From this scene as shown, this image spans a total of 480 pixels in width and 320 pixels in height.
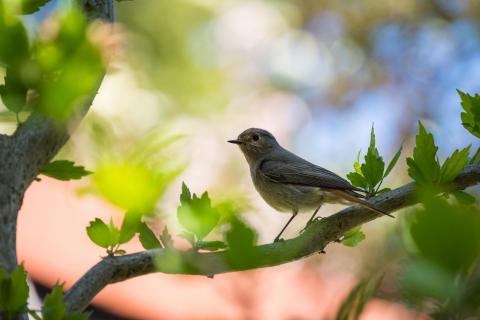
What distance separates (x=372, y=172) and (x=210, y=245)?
1.64 ft

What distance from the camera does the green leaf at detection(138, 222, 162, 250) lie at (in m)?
0.95

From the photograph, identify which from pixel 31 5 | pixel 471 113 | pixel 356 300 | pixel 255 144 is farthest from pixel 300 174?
pixel 356 300

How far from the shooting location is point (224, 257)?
0.64 metres

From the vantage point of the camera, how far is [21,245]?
444 cm

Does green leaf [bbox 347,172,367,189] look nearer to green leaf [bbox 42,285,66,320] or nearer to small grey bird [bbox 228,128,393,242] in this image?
green leaf [bbox 42,285,66,320]

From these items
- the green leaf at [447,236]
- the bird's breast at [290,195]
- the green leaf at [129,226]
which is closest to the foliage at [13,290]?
the green leaf at [129,226]

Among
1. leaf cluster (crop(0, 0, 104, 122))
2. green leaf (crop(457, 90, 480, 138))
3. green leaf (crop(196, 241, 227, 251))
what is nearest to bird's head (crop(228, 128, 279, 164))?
green leaf (crop(457, 90, 480, 138))

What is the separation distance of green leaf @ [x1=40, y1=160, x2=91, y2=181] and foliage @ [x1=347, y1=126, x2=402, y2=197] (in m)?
0.52

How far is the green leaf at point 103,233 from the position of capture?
1.00 meters

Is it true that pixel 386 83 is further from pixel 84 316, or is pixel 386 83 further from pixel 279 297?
pixel 84 316

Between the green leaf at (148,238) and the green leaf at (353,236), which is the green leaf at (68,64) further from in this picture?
the green leaf at (353,236)

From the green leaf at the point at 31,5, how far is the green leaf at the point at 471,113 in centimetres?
70

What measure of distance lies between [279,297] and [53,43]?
10.4ft

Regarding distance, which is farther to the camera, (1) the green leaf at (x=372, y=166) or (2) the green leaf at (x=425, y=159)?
(1) the green leaf at (x=372, y=166)
